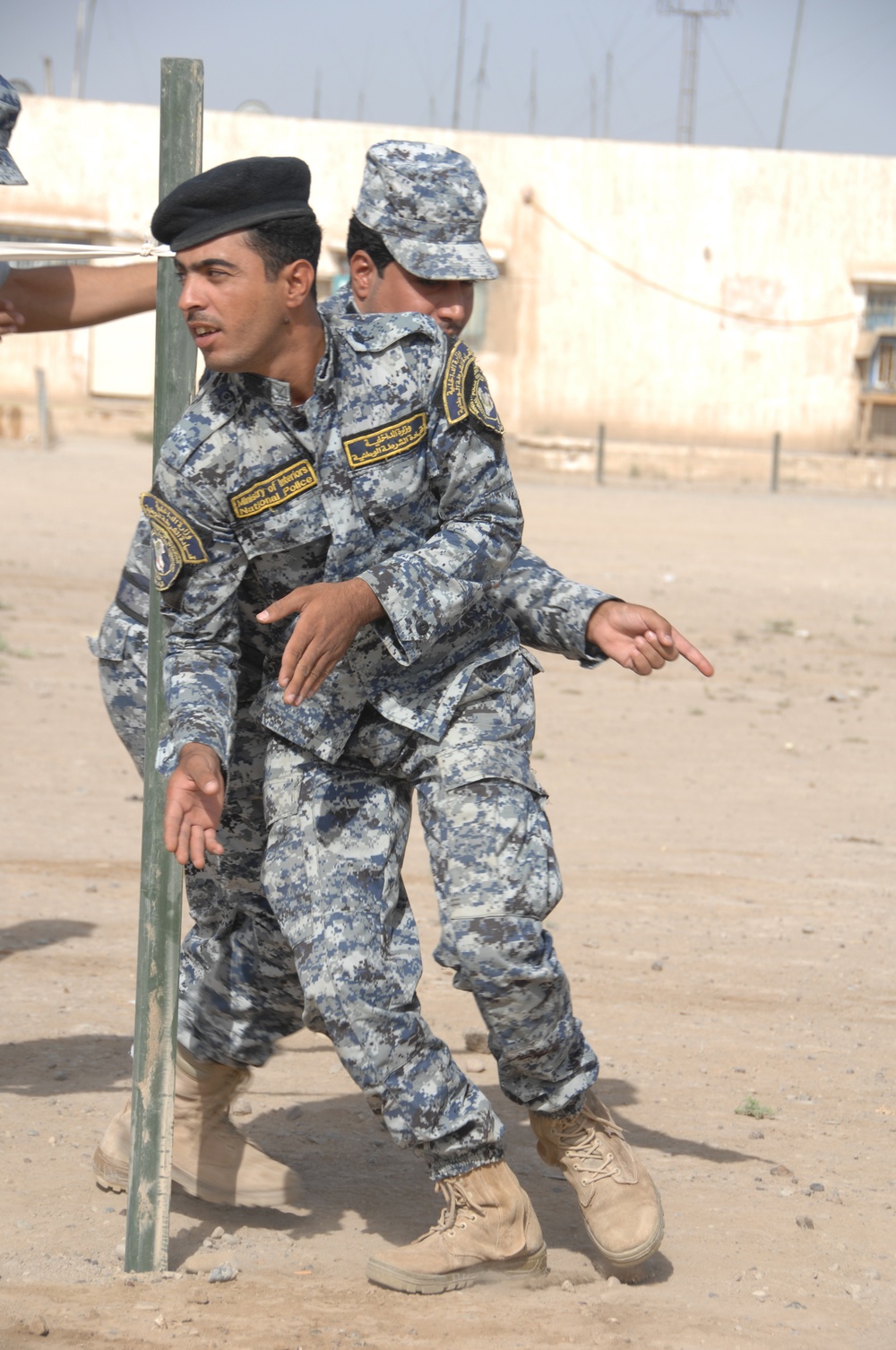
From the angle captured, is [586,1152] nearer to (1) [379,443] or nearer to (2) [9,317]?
(1) [379,443]

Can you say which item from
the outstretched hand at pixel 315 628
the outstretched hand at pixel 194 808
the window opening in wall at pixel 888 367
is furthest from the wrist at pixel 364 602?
the window opening in wall at pixel 888 367

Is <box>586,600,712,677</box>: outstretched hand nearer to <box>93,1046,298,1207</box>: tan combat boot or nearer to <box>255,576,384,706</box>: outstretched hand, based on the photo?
<box>255,576,384,706</box>: outstretched hand

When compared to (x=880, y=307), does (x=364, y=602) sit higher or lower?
lower

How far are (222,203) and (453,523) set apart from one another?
66cm

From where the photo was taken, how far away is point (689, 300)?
30328 millimetres

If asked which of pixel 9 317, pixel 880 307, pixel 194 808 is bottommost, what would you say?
pixel 194 808

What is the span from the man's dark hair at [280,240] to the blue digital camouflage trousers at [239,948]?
2.48 feet

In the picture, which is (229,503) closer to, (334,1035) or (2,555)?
(334,1035)

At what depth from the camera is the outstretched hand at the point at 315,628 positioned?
2.60 metres

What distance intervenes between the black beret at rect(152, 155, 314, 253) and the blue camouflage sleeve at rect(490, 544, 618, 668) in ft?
2.65

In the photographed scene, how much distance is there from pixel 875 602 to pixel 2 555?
728cm

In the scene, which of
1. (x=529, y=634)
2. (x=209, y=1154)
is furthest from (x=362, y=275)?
(x=209, y=1154)

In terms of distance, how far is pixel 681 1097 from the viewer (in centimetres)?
411

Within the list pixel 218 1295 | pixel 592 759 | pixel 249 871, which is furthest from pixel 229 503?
pixel 592 759
